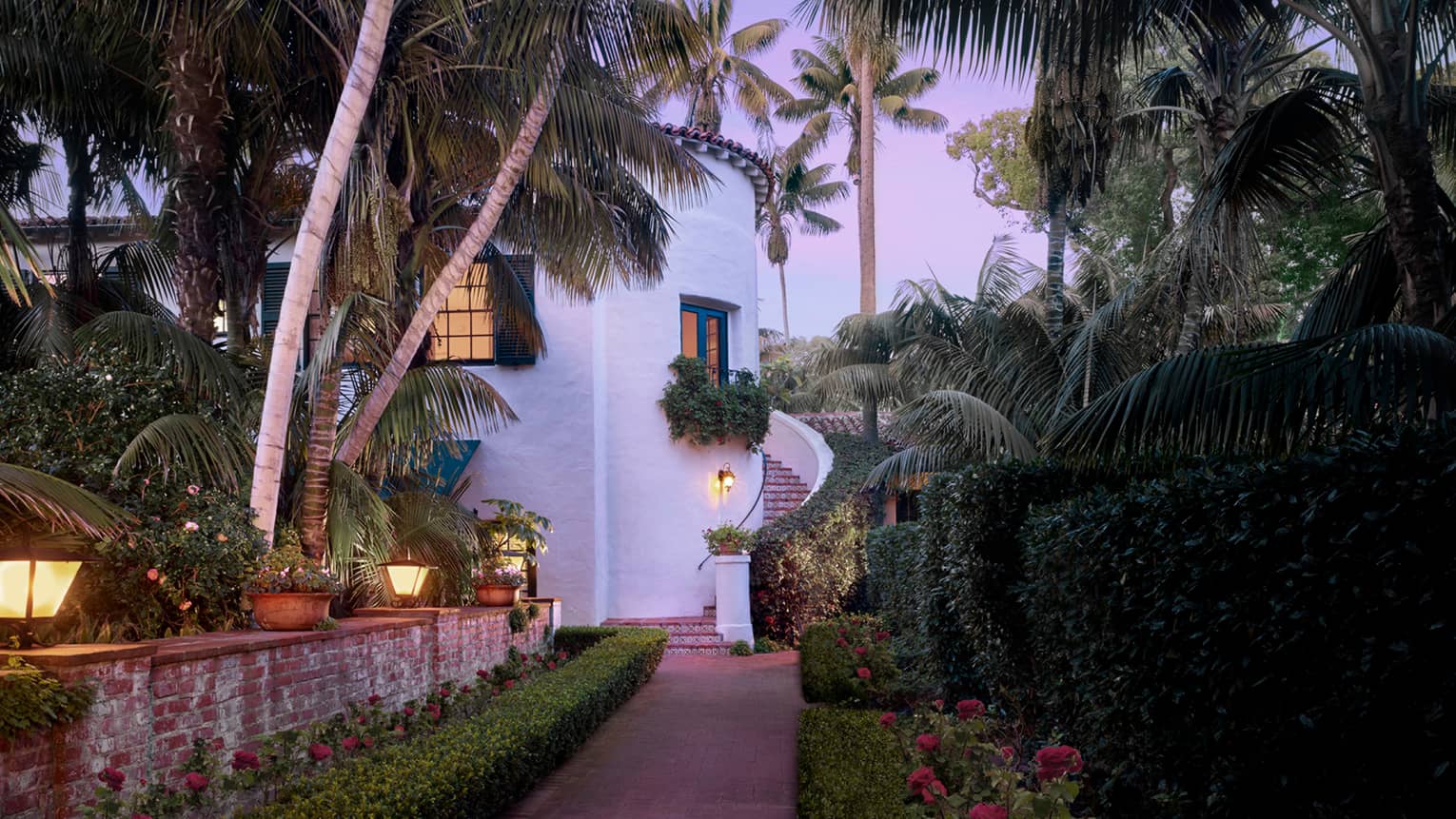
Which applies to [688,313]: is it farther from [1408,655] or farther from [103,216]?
[1408,655]

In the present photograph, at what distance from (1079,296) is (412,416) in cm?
1008

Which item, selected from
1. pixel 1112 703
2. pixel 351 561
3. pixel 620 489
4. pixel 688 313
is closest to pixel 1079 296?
pixel 688 313

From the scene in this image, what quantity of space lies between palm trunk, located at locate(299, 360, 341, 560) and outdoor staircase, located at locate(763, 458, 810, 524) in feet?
36.3

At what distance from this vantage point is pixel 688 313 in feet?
60.4

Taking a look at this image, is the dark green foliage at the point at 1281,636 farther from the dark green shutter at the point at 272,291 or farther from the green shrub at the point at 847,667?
the dark green shutter at the point at 272,291

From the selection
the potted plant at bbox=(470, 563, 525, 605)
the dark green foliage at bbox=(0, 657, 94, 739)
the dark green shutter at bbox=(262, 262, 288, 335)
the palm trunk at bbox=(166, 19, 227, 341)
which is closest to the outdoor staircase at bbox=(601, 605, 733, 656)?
the potted plant at bbox=(470, 563, 525, 605)

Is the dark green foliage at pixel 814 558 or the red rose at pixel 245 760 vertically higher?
the dark green foliage at pixel 814 558

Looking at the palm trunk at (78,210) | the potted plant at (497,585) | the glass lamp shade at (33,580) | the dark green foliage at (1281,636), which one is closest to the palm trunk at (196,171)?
the palm trunk at (78,210)

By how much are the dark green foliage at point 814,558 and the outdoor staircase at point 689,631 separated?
98 cm

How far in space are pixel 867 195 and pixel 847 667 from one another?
1847 centimetres

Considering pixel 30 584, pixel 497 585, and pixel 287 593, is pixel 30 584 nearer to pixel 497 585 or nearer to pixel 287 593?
pixel 287 593

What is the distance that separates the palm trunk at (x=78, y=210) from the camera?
11.0 metres

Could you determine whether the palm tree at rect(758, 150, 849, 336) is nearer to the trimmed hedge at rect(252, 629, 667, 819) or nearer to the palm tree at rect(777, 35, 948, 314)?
the palm tree at rect(777, 35, 948, 314)

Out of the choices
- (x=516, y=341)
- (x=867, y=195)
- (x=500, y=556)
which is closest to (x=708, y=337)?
(x=516, y=341)
